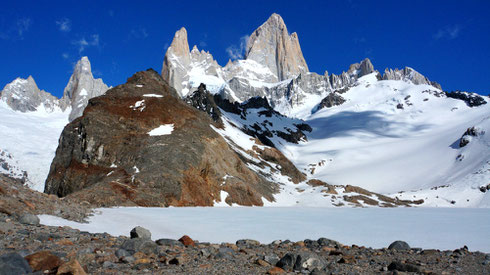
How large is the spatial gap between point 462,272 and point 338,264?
297 cm

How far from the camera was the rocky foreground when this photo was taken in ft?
19.1

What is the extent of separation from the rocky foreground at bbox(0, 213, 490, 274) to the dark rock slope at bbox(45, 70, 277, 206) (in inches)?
961

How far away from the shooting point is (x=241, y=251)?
31.1 ft

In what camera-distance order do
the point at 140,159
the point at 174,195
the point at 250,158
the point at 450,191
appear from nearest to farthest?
the point at 174,195 → the point at 140,159 → the point at 250,158 → the point at 450,191

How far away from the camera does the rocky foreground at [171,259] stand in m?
5.81

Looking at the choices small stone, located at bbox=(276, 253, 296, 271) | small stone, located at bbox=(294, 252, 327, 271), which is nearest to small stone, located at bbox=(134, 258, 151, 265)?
small stone, located at bbox=(276, 253, 296, 271)

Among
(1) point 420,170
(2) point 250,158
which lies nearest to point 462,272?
(2) point 250,158

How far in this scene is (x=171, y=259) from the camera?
721 cm

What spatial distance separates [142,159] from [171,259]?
3740cm

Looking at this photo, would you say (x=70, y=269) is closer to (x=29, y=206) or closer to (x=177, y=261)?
(x=177, y=261)

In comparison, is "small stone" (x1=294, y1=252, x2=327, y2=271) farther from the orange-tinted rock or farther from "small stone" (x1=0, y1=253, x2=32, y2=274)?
"small stone" (x1=0, y1=253, x2=32, y2=274)

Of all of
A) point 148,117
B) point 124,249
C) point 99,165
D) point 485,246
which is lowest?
point 124,249

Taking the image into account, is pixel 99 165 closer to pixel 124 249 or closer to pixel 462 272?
pixel 124 249

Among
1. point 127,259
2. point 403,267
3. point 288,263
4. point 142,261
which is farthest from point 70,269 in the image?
point 403,267
